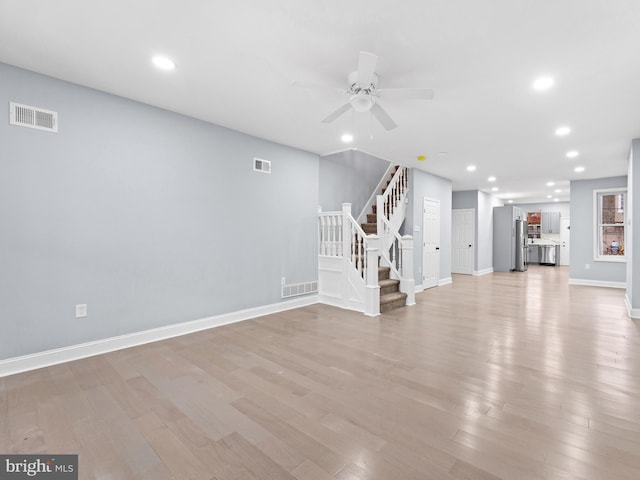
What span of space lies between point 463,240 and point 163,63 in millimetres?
9571

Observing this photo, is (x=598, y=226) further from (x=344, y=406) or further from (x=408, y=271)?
(x=344, y=406)

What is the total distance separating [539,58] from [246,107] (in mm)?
2968

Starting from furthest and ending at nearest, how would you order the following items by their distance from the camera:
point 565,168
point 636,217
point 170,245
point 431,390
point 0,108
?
point 565,168 < point 636,217 < point 170,245 < point 0,108 < point 431,390

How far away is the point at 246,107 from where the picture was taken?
12.1 ft

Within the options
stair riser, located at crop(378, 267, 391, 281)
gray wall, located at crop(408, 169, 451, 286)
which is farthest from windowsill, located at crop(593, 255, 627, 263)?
stair riser, located at crop(378, 267, 391, 281)

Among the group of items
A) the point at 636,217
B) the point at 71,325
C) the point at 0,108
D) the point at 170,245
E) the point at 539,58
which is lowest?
the point at 71,325

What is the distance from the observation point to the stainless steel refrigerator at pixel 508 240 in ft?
34.8

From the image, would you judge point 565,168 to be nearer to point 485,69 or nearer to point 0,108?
point 485,69

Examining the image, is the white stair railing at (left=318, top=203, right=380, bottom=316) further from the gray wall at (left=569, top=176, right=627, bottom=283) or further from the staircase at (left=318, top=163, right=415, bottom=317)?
the gray wall at (left=569, top=176, right=627, bottom=283)

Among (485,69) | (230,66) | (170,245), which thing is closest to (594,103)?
(485,69)

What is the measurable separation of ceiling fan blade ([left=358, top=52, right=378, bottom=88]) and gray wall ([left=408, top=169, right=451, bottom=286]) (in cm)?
456

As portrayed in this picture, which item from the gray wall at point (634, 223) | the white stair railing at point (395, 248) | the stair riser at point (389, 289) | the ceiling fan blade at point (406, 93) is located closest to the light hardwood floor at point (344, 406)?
the gray wall at point (634, 223)

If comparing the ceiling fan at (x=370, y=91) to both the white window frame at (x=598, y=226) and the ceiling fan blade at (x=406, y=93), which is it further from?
the white window frame at (x=598, y=226)

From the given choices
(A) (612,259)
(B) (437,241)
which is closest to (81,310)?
(B) (437,241)
